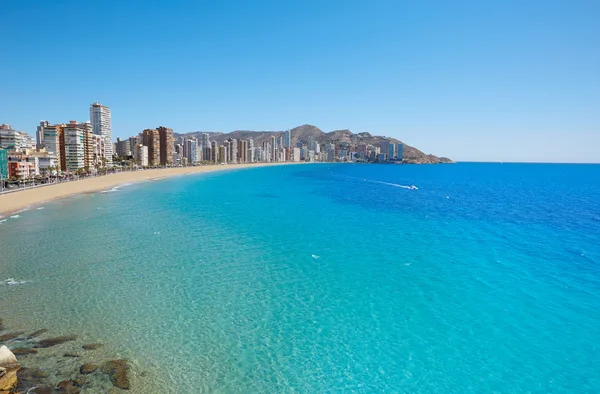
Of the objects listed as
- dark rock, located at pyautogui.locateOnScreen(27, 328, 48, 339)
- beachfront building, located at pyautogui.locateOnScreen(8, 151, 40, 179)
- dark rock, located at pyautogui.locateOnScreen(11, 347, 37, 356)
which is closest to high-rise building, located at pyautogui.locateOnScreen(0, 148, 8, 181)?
beachfront building, located at pyautogui.locateOnScreen(8, 151, 40, 179)

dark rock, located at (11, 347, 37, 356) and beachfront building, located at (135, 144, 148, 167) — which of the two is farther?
beachfront building, located at (135, 144, 148, 167)

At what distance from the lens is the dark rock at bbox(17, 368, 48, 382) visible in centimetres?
939

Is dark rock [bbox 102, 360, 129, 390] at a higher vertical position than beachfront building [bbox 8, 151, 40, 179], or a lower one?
lower

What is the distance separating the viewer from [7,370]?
29.4 feet

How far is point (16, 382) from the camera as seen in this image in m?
9.09

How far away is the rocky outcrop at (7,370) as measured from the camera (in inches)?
345

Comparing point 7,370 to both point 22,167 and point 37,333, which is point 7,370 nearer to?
point 37,333

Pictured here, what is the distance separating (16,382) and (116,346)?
260 centimetres

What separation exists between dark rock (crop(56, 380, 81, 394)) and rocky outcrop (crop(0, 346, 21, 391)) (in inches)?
41.2

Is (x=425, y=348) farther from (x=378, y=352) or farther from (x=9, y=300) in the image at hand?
(x=9, y=300)

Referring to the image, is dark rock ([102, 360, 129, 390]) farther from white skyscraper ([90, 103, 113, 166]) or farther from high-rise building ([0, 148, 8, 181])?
white skyscraper ([90, 103, 113, 166])

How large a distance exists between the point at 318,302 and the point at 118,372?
790 cm

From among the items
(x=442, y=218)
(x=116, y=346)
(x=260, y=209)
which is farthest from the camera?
(x=260, y=209)

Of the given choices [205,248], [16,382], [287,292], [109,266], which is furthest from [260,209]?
[16,382]
